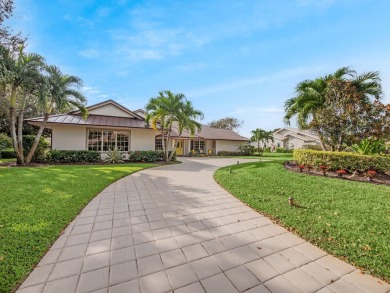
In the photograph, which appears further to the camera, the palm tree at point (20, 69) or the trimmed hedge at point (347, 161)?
the palm tree at point (20, 69)

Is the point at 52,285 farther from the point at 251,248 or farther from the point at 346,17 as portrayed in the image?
the point at 346,17

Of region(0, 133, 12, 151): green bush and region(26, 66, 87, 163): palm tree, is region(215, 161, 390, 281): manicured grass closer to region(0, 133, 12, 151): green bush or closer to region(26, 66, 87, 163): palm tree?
region(26, 66, 87, 163): palm tree

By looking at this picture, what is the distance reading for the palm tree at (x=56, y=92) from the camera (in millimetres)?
11480

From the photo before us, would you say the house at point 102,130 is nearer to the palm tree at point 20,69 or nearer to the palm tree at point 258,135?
the palm tree at point 20,69

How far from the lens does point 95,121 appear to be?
15.2 meters

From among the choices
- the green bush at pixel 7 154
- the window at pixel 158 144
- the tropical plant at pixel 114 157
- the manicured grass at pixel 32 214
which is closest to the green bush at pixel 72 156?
the tropical plant at pixel 114 157

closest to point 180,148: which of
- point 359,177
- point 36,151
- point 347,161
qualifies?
point 36,151

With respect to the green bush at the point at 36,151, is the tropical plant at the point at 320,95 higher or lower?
higher

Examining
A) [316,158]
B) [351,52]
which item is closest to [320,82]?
[351,52]

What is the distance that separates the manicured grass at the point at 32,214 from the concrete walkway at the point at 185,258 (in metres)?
0.18

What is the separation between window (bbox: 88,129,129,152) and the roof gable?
6.14 ft

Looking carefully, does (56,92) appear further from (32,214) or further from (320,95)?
(320,95)

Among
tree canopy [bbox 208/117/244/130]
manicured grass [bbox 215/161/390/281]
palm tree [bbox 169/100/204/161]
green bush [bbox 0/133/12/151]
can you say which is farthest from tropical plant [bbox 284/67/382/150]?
tree canopy [bbox 208/117/244/130]

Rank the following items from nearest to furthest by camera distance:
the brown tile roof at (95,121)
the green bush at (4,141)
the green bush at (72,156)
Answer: the green bush at (72,156)
the brown tile roof at (95,121)
the green bush at (4,141)
